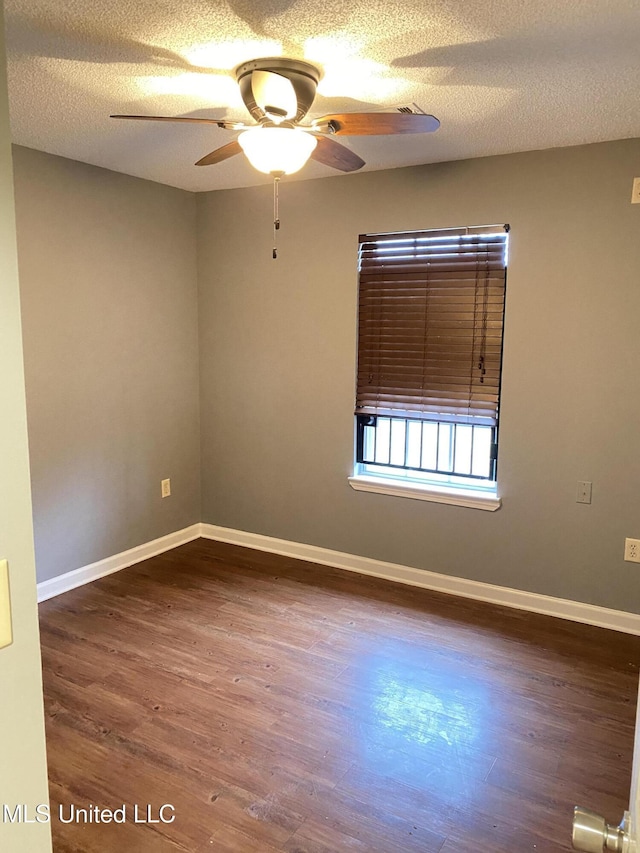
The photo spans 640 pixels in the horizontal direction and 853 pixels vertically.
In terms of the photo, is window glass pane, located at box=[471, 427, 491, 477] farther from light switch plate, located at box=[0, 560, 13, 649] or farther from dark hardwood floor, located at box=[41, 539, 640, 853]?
light switch plate, located at box=[0, 560, 13, 649]

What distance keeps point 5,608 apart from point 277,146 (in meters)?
1.72

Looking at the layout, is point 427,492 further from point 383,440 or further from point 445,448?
point 383,440

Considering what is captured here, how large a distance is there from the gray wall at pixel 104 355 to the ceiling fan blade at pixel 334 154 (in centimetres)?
175

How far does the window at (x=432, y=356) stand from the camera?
3.42 meters

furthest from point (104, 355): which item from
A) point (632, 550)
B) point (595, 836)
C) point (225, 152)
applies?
point (595, 836)

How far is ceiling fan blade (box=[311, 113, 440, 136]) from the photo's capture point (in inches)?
79.4

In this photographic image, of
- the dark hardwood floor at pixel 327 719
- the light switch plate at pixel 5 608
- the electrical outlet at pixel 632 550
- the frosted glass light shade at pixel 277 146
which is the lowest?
the dark hardwood floor at pixel 327 719

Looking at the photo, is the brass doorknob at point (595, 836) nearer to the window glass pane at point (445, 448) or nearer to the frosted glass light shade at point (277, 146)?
the frosted glass light shade at point (277, 146)

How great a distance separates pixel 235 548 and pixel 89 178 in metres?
2.55

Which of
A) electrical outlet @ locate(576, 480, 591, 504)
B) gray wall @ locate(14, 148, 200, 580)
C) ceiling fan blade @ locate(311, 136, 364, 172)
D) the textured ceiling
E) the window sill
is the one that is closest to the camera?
the textured ceiling

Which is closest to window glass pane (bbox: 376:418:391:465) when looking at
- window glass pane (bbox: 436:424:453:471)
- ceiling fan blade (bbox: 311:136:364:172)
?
window glass pane (bbox: 436:424:453:471)

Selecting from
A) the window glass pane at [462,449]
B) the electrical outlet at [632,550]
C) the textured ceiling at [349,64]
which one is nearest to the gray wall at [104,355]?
the textured ceiling at [349,64]

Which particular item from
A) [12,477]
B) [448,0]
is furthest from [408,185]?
[12,477]

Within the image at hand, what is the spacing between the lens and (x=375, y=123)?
2.09 meters
